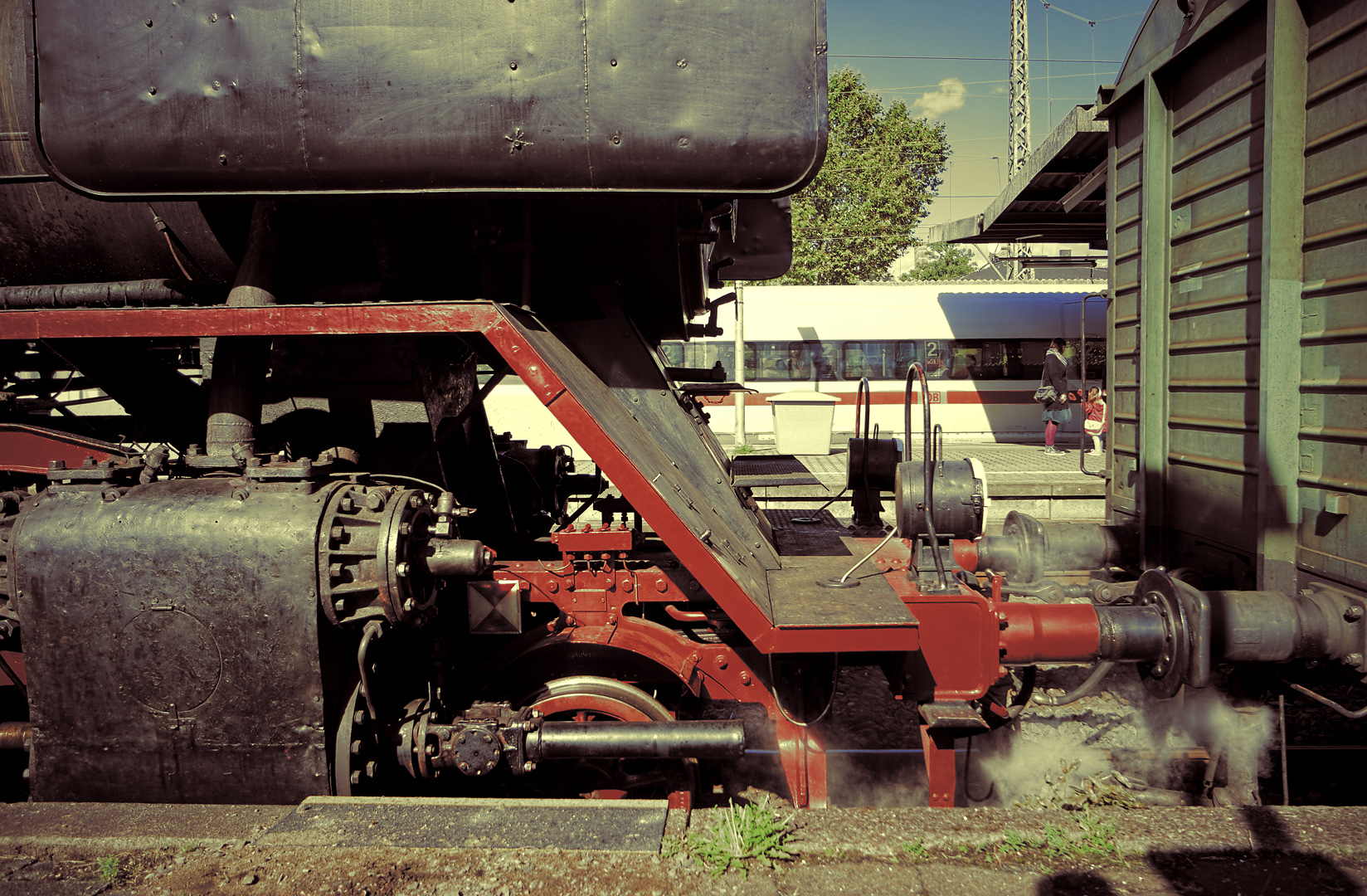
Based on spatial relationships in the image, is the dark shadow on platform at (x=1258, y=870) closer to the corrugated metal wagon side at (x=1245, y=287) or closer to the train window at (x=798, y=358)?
the corrugated metal wagon side at (x=1245, y=287)

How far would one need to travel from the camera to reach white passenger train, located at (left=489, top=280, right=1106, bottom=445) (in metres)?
17.2

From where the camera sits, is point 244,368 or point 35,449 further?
point 35,449

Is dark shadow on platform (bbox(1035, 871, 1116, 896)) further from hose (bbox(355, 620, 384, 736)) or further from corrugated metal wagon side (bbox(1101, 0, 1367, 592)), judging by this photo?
hose (bbox(355, 620, 384, 736))

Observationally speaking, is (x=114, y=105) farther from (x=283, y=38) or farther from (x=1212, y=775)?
(x=1212, y=775)

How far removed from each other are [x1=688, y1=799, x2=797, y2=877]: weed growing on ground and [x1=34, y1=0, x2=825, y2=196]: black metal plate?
2.21 metres

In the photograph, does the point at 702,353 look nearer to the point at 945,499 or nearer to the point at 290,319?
the point at 945,499

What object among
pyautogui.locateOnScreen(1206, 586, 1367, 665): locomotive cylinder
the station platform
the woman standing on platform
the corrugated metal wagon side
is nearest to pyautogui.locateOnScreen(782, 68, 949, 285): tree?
the woman standing on platform

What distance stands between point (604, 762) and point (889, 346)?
1535 cm

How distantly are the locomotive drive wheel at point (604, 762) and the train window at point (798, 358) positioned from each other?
14612 millimetres

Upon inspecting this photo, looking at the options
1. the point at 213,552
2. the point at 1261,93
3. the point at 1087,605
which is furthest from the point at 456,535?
the point at 1261,93

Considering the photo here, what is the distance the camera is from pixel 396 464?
3.63 m

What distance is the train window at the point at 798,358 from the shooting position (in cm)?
1736

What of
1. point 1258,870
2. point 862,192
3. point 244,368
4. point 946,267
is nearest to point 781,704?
point 1258,870

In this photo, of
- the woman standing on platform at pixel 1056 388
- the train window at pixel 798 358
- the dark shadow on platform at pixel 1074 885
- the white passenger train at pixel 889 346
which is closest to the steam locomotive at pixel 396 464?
the dark shadow on platform at pixel 1074 885
